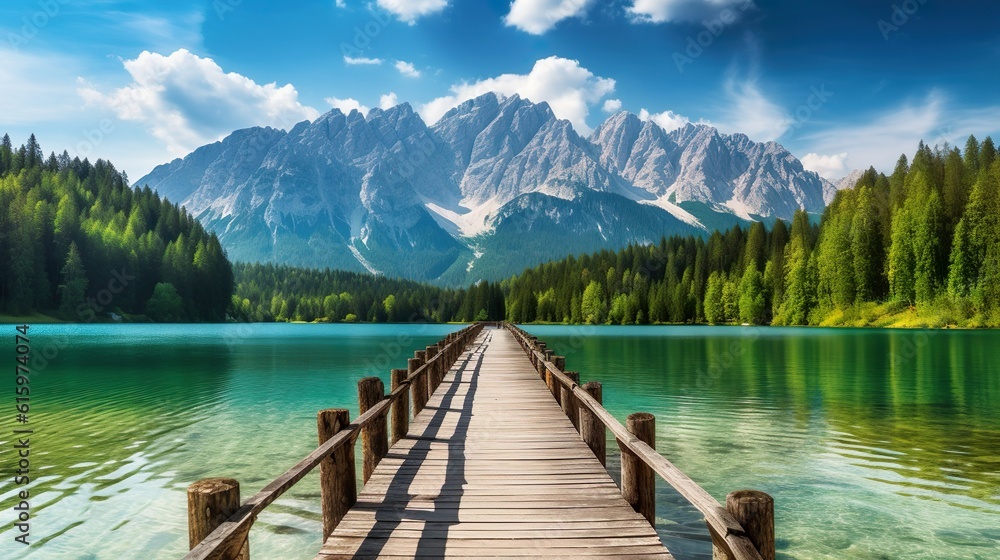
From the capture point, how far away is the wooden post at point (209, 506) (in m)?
3.98

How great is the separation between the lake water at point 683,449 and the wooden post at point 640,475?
2.47 metres

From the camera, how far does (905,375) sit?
31078 mm

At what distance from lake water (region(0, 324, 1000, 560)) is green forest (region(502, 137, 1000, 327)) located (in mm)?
52756

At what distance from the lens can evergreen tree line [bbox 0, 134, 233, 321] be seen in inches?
3688

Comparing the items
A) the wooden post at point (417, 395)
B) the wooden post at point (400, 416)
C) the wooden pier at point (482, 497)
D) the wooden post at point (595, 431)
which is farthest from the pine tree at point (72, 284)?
the wooden post at point (595, 431)

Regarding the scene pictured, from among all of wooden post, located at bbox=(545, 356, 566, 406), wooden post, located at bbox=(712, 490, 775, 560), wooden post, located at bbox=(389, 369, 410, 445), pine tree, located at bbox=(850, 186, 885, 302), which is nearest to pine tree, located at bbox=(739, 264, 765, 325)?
pine tree, located at bbox=(850, 186, 885, 302)

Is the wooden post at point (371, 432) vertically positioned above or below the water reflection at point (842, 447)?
above

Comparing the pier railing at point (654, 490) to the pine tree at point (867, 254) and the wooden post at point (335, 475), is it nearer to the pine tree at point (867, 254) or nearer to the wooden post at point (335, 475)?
the wooden post at point (335, 475)

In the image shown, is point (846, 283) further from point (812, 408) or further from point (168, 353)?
point (168, 353)

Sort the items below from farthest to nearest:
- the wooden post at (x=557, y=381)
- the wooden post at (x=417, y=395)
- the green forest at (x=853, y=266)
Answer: the green forest at (x=853, y=266) < the wooden post at (x=557, y=381) < the wooden post at (x=417, y=395)

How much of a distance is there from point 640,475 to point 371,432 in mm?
4185

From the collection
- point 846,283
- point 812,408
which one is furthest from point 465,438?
point 846,283

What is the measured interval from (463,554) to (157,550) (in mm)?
6586

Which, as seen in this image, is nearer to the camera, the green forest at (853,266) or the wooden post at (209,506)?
the wooden post at (209,506)
